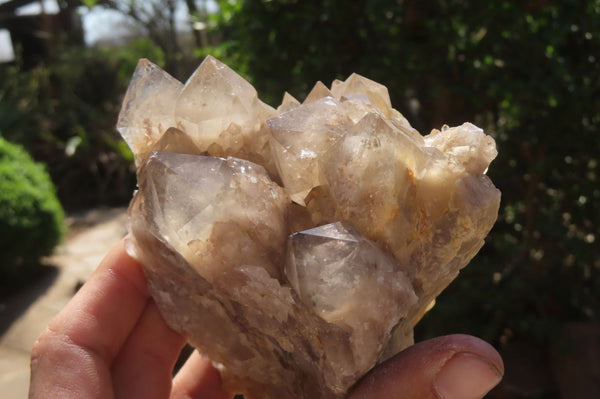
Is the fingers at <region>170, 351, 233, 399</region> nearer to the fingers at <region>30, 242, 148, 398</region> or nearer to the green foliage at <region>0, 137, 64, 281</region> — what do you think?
the fingers at <region>30, 242, 148, 398</region>

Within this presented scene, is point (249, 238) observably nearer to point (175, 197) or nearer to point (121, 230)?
point (175, 197)

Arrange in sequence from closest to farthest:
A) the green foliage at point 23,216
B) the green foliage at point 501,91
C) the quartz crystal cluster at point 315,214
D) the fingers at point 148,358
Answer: the quartz crystal cluster at point 315,214, the fingers at point 148,358, the green foliage at point 501,91, the green foliage at point 23,216

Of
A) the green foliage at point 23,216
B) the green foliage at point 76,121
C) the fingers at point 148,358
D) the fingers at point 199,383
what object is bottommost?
the green foliage at point 76,121

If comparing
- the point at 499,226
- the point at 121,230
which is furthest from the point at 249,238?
the point at 121,230

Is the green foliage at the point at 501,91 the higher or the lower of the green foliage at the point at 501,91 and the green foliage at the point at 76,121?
the higher

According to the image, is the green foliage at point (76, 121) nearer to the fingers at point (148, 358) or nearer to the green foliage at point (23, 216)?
the green foliage at point (23, 216)

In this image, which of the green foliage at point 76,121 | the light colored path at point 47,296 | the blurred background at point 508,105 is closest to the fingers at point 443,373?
the blurred background at point 508,105

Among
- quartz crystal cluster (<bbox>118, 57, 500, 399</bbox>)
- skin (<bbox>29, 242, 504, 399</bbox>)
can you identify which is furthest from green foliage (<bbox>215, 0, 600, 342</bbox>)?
skin (<bbox>29, 242, 504, 399</bbox>)
